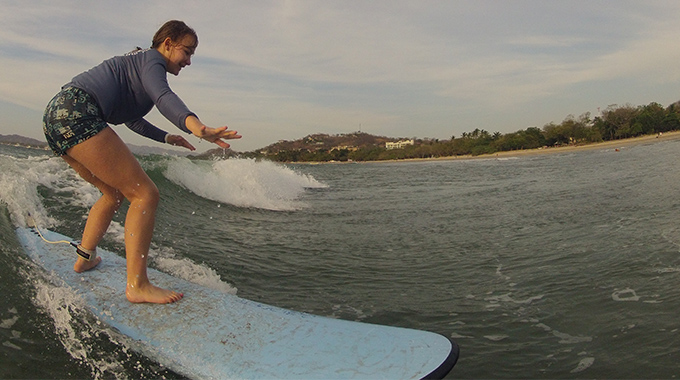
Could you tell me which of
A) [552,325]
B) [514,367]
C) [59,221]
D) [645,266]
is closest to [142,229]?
[514,367]

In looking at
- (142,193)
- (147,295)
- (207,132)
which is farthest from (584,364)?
(142,193)

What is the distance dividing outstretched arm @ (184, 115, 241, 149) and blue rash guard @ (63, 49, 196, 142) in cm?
24

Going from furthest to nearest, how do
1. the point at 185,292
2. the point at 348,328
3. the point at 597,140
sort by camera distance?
the point at 597,140 → the point at 185,292 → the point at 348,328

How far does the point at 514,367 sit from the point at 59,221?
5955mm

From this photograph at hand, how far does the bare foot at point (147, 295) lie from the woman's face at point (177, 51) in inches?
58.3

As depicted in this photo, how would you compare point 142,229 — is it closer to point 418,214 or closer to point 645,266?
point 645,266

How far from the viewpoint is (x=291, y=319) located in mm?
2580

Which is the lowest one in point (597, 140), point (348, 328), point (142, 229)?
point (348, 328)

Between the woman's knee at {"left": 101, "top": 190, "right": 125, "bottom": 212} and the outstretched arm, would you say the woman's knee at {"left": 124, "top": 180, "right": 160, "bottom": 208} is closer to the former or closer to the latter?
the woman's knee at {"left": 101, "top": 190, "right": 125, "bottom": 212}

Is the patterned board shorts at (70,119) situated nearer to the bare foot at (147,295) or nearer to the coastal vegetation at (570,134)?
the bare foot at (147,295)

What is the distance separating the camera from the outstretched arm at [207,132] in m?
2.24

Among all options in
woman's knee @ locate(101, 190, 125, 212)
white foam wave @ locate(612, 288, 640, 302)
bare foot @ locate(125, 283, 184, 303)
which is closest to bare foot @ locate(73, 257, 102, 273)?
woman's knee @ locate(101, 190, 125, 212)

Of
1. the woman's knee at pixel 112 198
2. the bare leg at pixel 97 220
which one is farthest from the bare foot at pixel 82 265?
the woman's knee at pixel 112 198

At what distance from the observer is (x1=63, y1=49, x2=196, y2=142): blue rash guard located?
2510mm
